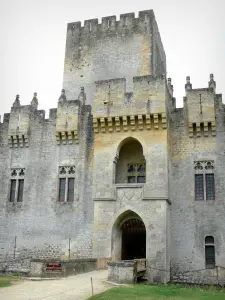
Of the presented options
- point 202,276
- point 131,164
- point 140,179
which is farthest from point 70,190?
point 202,276

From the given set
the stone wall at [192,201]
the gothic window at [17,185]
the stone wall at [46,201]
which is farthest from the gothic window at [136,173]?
the gothic window at [17,185]

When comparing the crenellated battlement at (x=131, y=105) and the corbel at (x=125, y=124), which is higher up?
the crenellated battlement at (x=131, y=105)

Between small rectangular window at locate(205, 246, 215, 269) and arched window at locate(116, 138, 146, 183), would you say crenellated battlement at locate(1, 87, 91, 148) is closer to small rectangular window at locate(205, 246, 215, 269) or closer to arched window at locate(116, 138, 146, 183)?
arched window at locate(116, 138, 146, 183)

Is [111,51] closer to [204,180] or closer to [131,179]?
[131,179]

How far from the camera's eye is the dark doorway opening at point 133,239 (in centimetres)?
2345

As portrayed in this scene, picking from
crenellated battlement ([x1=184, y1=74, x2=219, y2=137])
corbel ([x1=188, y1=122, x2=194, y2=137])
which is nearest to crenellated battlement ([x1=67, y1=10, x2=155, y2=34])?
crenellated battlement ([x1=184, y1=74, x2=219, y2=137])

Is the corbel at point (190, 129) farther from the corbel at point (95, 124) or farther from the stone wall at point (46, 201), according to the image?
the stone wall at point (46, 201)

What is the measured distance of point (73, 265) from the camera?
61.3 feet

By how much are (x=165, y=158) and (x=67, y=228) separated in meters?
7.56

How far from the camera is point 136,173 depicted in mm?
24266

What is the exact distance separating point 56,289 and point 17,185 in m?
12.4

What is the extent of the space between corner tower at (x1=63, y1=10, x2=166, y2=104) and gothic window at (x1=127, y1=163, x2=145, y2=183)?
5.93 m

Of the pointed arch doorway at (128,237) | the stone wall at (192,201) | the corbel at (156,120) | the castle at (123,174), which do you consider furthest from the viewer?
the corbel at (156,120)

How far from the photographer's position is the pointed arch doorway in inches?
869
